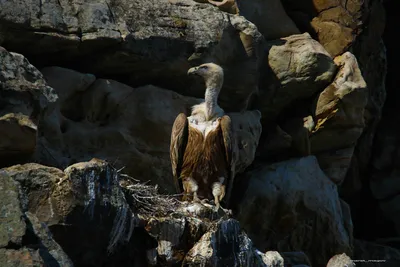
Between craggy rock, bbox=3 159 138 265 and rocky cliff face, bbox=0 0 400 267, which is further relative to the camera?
rocky cliff face, bbox=0 0 400 267

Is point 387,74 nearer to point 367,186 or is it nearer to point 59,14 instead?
point 367,186

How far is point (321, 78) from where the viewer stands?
1345 centimetres

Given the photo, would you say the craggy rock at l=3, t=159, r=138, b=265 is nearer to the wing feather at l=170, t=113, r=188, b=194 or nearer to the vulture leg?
the wing feather at l=170, t=113, r=188, b=194

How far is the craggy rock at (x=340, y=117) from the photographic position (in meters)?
13.5

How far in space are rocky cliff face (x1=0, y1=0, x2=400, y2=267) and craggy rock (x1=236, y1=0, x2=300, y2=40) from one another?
0.06ft

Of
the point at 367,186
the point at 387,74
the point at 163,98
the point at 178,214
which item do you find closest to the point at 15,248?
the point at 178,214

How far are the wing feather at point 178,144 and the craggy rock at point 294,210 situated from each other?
1.71 meters

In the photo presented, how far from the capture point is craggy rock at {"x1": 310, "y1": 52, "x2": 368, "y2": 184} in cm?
1349

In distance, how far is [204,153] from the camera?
36.9 feet

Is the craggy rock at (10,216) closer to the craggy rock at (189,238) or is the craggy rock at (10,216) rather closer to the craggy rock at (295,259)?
the craggy rock at (189,238)

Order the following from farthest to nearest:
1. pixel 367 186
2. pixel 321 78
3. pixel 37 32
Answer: pixel 367 186
pixel 321 78
pixel 37 32

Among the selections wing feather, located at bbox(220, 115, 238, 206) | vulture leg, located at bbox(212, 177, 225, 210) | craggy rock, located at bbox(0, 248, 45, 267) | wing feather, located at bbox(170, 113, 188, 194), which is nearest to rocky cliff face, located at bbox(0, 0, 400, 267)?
craggy rock, located at bbox(0, 248, 45, 267)

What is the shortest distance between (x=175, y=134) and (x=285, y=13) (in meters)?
3.59

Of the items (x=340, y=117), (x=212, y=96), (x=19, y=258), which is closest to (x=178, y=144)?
(x=212, y=96)
